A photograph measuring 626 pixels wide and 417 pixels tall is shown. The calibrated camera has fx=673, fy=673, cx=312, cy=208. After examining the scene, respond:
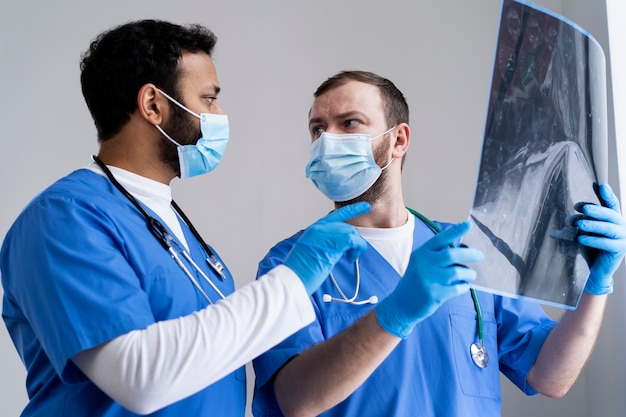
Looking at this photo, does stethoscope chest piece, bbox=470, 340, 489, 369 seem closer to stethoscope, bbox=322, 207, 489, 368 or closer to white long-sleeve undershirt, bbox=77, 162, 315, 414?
stethoscope, bbox=322, 207, 489, 368

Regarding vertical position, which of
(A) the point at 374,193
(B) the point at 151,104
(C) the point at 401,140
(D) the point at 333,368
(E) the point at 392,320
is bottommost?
(D) the point at 333,368

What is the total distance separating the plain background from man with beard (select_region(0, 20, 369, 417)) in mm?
890

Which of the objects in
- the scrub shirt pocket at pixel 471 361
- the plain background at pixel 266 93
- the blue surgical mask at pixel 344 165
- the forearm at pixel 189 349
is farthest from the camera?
the plain background at pixel 266 93

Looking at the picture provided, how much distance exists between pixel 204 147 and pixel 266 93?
1065mm

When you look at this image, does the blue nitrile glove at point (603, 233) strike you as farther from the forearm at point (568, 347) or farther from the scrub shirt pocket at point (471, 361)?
the scrub shirt pocket at point (471, 361)

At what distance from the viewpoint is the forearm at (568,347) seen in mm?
1442

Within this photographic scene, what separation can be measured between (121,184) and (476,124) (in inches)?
56.8

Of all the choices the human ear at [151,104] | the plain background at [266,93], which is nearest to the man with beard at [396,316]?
the human ear at [151,104]

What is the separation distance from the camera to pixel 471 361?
1.50 metres

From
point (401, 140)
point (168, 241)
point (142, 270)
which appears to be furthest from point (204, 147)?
point (401, 140)

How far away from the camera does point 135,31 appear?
1.42m

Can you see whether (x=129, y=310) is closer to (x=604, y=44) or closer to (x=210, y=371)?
(x=210, y=371)

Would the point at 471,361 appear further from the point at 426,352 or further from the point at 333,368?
the point at 333,368

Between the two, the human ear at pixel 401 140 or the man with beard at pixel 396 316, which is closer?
the man with beard at pixel 396 316
